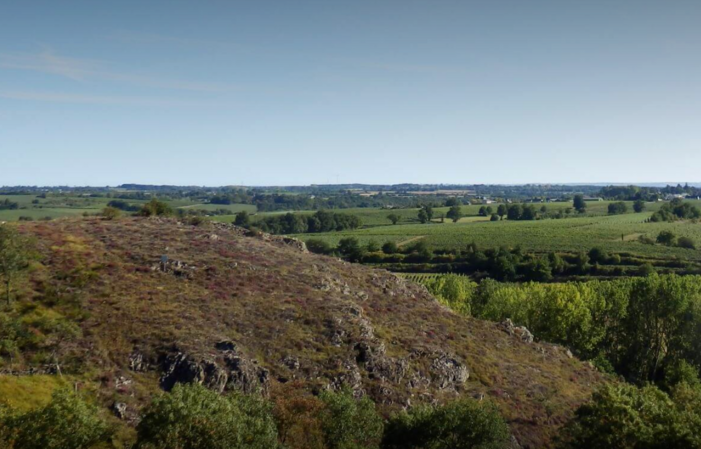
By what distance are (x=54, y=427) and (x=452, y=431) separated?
25.9 m

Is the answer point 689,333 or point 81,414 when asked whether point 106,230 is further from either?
point 689,333

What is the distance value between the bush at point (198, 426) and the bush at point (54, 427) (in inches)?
121

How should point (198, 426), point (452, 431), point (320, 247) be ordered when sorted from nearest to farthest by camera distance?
point (198, 426) → point (452, 431) → point (320, 247)

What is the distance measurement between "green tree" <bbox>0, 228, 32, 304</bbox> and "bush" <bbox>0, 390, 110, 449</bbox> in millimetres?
22875

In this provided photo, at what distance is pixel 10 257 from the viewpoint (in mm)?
47469

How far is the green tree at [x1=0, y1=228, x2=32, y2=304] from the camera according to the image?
4712 cm

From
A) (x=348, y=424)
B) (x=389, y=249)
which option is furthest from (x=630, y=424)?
(x=389, y=249)

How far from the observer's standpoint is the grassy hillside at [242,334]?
142 ft

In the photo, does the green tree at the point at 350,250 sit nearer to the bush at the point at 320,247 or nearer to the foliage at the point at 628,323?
the bush at the point at 320,247

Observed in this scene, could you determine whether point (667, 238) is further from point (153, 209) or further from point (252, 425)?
point (252, 425)

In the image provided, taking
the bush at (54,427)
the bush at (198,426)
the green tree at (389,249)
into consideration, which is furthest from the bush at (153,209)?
the green tree at (389,249)

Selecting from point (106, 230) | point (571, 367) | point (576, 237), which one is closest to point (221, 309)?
point (106, 230)

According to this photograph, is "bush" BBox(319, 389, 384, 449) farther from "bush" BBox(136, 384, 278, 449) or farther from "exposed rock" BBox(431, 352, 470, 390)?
"exposed rock" BBox(431, 352, 470, 390)

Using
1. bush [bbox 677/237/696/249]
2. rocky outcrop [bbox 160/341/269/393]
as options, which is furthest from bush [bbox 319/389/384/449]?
bush [bbox 677/237/696/249]
